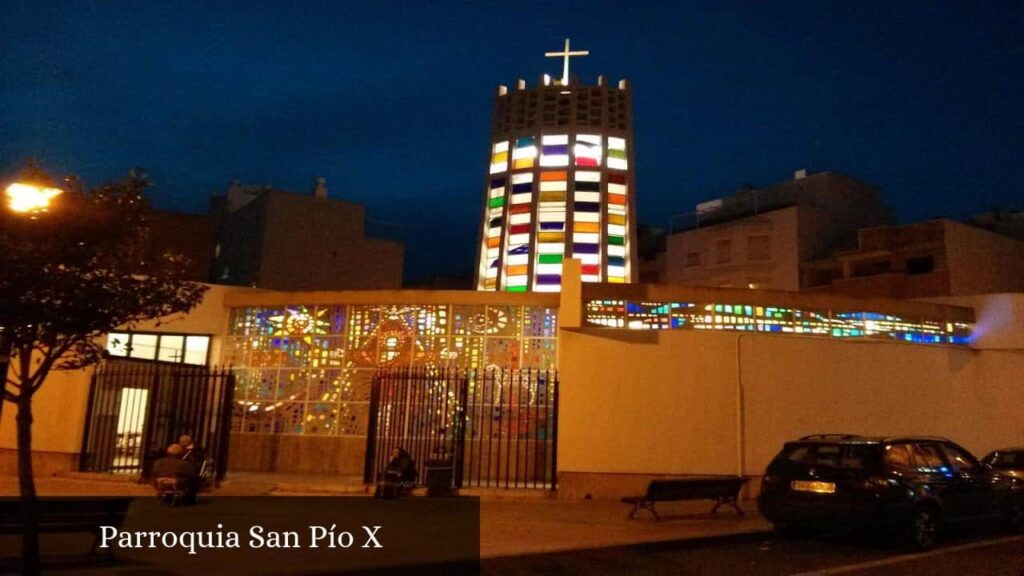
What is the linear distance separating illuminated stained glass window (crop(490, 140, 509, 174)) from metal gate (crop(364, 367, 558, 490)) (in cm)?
2417

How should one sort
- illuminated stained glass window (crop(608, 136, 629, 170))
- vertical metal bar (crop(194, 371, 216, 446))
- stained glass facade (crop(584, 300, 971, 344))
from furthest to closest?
1. illuminated stained glass window (crop(608, 136, 629, 170))
2. stained glass facade (crop(584, 300, 971, 344))
3. vertical metal bar (crop(194, 371, 216, 446))

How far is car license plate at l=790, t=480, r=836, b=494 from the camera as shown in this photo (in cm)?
986

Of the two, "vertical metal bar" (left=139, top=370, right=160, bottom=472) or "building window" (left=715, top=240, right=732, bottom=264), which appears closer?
"vertical metal bar" (left=139, top=370, right=160, bottom=472)

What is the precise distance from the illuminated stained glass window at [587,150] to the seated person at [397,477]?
26837 millimetres

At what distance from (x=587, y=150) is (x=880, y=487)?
3124 centimetres

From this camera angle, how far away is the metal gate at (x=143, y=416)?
599 inches

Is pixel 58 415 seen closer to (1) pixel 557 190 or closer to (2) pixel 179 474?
(2) pixel 179 474

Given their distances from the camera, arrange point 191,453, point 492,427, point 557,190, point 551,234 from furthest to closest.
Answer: point 557,190 < point 551,234 < point 492,427 < point 191,453

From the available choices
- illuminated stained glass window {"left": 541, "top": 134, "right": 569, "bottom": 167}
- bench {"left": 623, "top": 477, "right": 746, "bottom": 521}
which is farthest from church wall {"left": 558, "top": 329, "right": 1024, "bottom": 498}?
illuminated stained glass window {"left": 541, "top": 134, "right": 569, "bottom": 167}

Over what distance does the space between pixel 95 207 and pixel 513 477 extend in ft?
36.6

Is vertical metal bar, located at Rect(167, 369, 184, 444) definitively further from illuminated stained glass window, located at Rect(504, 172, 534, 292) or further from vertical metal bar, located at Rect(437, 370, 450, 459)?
illuminated stained glass window, located at Rect(504, 172, 534, 292)

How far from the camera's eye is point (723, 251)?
45.1 m

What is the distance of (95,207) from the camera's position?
7496 mm

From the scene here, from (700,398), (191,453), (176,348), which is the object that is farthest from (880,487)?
(176,348)
